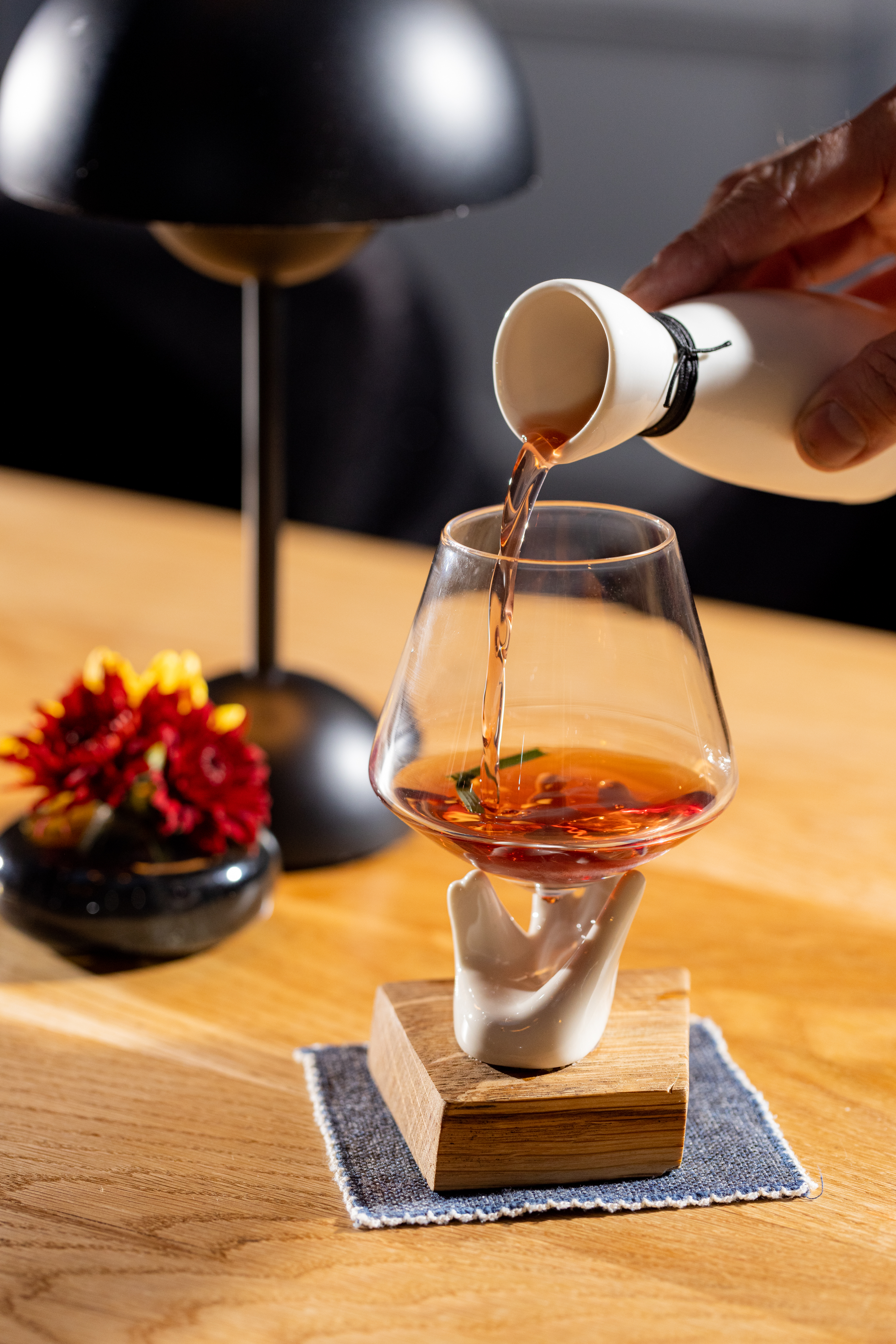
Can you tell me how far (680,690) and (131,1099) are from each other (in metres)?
0.36

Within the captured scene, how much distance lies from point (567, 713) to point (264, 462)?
439 mm

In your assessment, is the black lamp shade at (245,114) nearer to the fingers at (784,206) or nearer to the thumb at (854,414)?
the fingers at (784,206)

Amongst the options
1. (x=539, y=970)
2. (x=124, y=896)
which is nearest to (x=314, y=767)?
(x=124, y=896)

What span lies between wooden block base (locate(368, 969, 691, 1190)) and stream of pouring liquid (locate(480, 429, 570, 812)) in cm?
13

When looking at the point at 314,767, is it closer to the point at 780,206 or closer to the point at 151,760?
the point at 151,760

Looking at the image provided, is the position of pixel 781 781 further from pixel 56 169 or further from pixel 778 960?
pixel 56 169

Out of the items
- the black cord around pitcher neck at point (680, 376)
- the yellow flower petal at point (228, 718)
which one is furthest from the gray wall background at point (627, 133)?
the black cord around pitcher neck at point (680, 376)

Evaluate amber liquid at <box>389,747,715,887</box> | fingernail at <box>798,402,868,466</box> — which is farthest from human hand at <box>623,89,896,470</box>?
amber liquid at <box>389,747,715,887</box>

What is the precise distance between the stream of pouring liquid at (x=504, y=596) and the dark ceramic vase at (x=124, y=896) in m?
0.26

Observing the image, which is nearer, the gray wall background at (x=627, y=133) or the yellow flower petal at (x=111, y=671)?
the yellow flower petal at (x=111, y=671)

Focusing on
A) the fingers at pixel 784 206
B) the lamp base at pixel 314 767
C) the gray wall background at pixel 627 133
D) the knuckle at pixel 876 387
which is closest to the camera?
the knuckle at pixel 876 387

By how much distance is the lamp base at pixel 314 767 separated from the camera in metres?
1.00

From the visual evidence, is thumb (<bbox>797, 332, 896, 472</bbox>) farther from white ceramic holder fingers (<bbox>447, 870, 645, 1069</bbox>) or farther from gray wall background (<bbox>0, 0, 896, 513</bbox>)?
gray wall background (<bbox>0, 0, 896, 513</bbox>)

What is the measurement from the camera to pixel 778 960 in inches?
35.7
